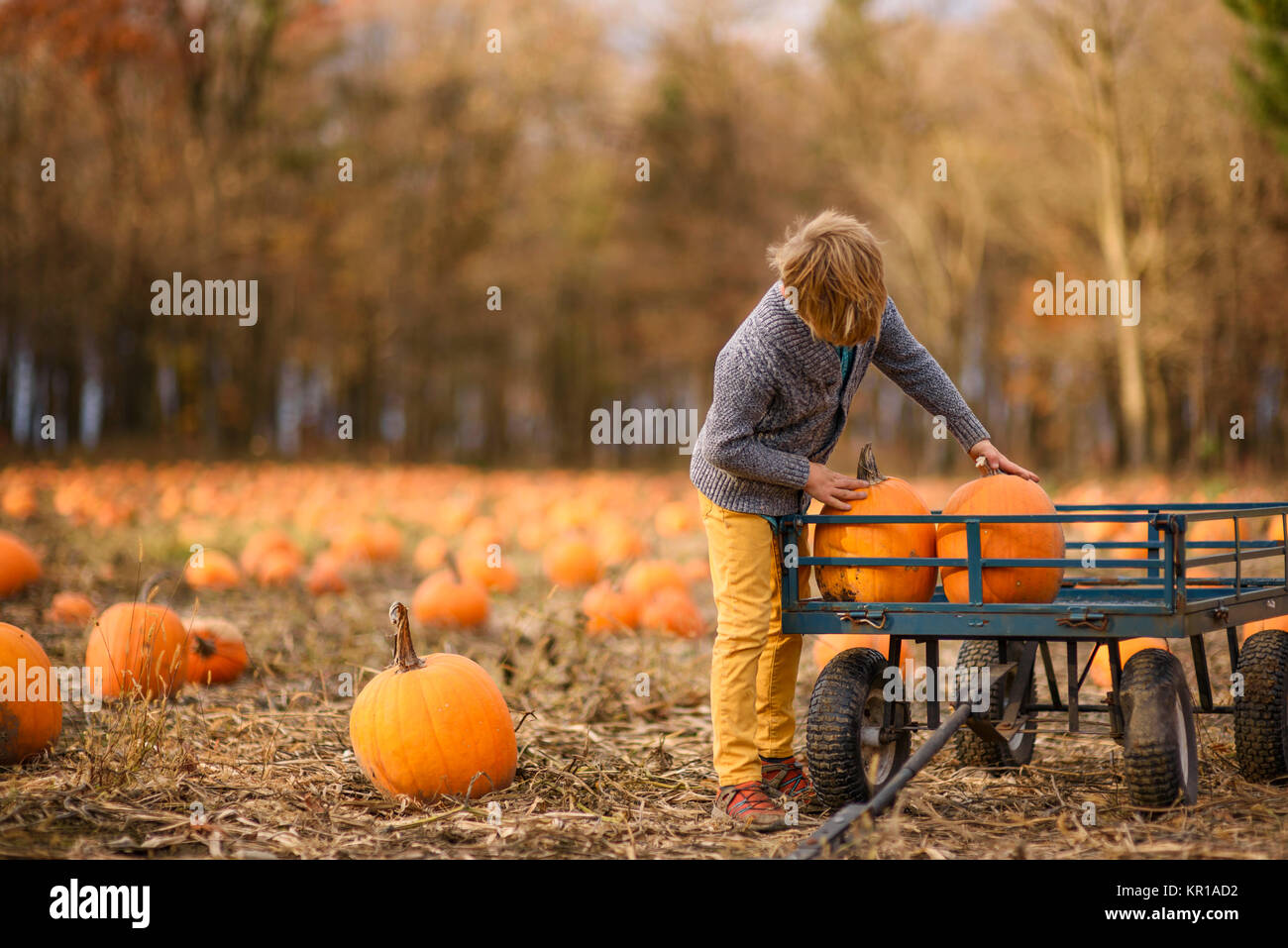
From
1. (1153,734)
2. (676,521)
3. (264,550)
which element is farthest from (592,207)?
(1153,734)

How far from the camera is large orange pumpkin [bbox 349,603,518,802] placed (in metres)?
3.64

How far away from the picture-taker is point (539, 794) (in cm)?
374

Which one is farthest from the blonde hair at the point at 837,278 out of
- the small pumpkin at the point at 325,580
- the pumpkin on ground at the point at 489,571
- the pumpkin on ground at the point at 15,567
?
the pumpkin on ground at the point at 15,567

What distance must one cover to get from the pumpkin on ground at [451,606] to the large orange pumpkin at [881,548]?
3.28 m

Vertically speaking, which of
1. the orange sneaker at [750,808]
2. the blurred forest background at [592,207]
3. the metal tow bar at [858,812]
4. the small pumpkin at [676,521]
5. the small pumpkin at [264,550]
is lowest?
the orange sneaker at [750,808]

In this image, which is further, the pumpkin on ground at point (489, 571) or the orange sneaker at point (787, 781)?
the pumpkin on ground at point (489, 571)

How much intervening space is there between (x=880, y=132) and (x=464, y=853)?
74.2 feet

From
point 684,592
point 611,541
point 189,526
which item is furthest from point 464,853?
point 189,526

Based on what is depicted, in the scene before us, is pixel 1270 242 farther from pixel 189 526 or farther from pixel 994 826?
pixel 994 826

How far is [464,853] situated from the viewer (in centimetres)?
314

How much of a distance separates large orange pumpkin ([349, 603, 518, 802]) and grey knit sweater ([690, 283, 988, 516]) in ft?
3.25

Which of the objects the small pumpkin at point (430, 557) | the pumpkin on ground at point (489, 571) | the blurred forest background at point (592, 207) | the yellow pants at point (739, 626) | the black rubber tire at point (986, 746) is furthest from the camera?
the blurred forest background at point (592, 207)

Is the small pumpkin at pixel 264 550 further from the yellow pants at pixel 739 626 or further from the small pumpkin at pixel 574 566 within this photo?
the yellow pants at pixel 739 626

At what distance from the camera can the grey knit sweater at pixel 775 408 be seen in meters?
3.53
